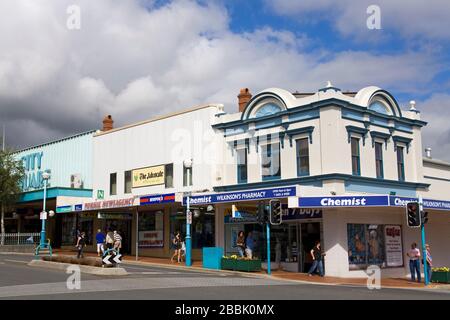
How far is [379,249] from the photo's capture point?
84.3ft

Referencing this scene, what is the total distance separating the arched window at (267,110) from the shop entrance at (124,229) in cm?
1184

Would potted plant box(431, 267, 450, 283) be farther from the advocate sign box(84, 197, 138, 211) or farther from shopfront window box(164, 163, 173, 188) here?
shopfront window box(164, 163, 173, 188)

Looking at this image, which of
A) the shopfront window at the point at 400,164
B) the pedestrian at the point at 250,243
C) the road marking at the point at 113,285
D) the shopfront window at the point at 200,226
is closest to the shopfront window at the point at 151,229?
the shopfront window at the point at 200,226

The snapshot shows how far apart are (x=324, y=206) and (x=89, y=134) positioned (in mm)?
20875

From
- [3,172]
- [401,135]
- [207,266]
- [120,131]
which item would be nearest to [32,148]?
[3,172]

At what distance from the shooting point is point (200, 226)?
29.7 metres

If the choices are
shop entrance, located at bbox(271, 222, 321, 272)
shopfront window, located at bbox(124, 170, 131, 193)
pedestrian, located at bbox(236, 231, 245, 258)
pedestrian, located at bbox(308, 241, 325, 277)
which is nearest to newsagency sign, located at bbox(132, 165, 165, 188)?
shopfront window, located at bbox(124, 170, 131, 193)

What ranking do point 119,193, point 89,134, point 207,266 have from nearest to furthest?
point 207,266 < point 119,193 < point 89,134

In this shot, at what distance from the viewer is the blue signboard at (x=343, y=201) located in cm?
2184

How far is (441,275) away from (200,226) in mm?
12821

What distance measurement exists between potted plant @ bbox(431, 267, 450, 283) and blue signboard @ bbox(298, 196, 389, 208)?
3331 mm
